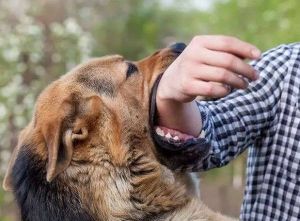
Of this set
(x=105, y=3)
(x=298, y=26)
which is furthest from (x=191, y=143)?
(x=105, y=3)

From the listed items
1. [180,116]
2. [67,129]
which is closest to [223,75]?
[180,116]

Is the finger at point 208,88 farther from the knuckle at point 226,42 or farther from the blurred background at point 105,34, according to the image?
the blurred background at point 105,34

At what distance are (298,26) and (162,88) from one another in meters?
3.45

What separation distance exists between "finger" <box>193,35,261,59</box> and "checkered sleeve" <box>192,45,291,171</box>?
0.66m

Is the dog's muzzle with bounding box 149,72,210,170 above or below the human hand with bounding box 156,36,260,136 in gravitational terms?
below

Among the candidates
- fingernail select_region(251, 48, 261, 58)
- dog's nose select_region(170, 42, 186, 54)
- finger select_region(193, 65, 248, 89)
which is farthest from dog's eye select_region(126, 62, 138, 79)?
fingernail select_region(251, 48, 261, 58)

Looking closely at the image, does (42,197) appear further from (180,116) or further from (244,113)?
(244,113)

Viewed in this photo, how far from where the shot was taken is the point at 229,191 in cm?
751

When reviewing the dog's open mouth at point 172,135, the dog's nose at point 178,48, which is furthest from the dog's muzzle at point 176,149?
the dog's nose at point 178,48

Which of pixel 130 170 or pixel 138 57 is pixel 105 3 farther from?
pixel 130 170

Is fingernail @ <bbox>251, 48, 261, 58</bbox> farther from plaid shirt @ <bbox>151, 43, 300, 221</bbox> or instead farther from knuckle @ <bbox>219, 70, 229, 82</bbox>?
plaid shirt @ <bbox>151, 43, 300, 221</bbox>

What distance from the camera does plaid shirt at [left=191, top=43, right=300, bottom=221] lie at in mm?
3086

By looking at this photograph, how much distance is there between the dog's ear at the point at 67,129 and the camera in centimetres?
271

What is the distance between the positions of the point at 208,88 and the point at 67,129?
26.6 inches
